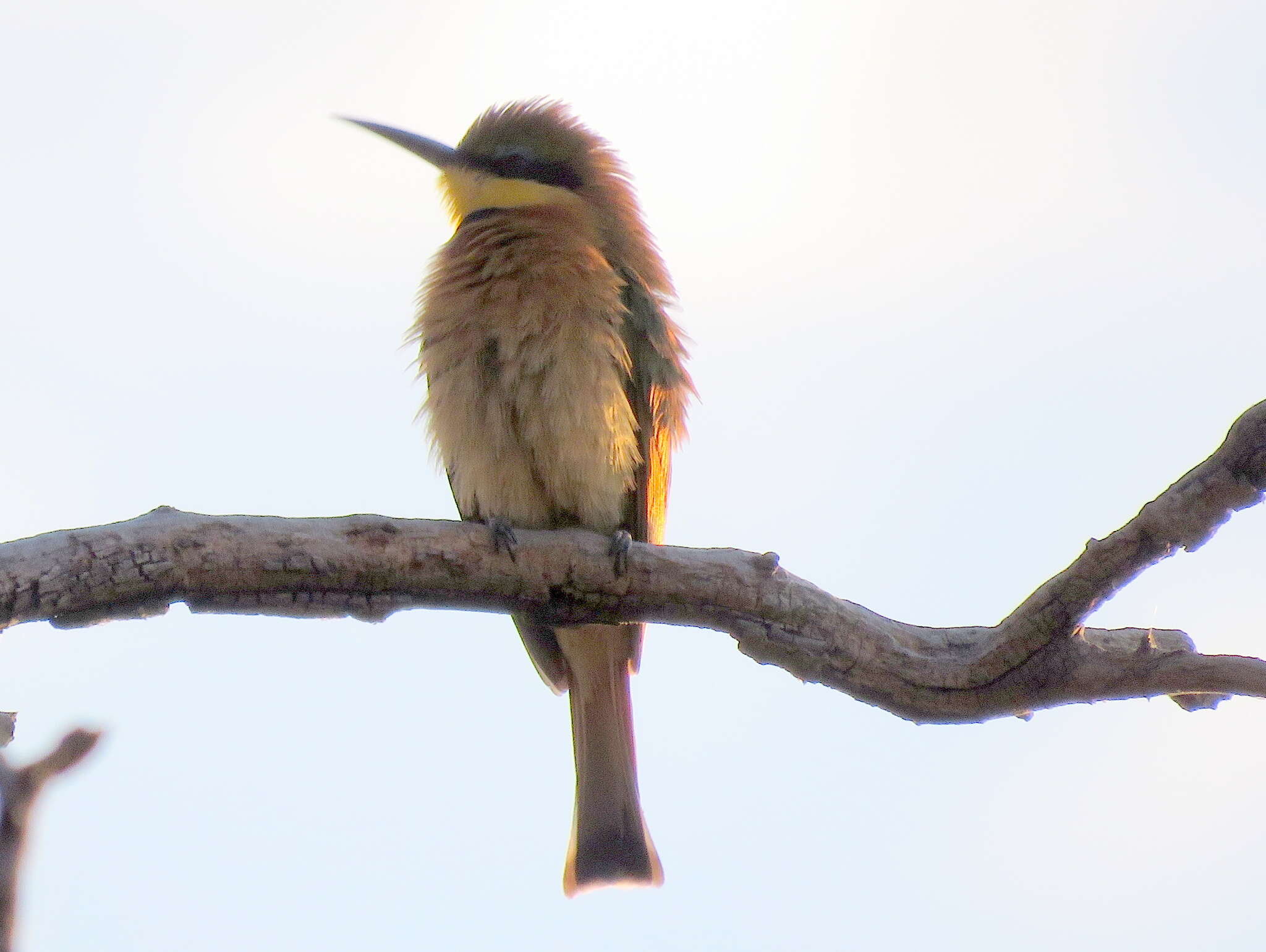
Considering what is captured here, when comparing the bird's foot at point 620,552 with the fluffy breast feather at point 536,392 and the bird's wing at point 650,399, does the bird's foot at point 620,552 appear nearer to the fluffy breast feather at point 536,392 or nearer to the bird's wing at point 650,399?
the fluffy breast feather at point 536,392

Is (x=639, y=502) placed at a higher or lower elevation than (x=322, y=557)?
higher

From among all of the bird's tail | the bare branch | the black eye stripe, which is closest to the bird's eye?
the black eye stripe

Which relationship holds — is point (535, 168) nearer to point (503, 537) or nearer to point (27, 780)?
point (503, 537)

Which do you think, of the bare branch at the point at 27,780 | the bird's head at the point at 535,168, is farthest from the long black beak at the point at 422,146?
the bare branch at the point at 27,780

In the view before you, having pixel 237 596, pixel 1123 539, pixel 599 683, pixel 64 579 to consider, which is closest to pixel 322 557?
pixel 237 596

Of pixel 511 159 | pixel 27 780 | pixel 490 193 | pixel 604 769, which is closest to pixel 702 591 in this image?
pixel 604 769

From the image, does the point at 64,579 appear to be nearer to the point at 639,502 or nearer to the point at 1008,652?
the point at 639,502

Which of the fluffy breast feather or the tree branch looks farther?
the fluffy breast feather

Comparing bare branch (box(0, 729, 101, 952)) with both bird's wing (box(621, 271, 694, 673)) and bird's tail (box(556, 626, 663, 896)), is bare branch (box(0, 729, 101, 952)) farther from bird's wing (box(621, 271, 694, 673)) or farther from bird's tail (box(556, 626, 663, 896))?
bird's tail (box(556, 626, 663, 896))
